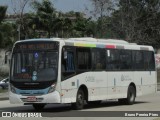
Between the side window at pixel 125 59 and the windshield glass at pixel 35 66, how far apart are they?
5.47 m

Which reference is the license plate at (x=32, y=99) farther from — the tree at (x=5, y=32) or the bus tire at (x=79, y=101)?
the tree at (x=5, y=32)

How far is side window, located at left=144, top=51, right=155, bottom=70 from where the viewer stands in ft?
89.5

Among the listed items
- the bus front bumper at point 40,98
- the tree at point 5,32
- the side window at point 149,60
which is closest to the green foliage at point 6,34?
the tree at point 5,32

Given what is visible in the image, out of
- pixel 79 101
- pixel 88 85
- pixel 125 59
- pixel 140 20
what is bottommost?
pixel 79 101

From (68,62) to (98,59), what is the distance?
8.60 feet

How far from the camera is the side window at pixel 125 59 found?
25.0 metres

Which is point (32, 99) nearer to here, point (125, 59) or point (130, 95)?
point (125, 59)

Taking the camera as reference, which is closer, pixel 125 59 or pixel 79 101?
pixel 79 101

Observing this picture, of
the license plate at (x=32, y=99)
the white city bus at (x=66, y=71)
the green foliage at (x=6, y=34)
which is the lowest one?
the license plate at (x=32, y=99)

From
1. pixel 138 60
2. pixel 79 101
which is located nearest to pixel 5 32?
pixel 138 60

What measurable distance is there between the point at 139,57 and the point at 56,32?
114 ft

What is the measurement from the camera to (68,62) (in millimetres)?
20734

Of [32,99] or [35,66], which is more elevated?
[35,66]

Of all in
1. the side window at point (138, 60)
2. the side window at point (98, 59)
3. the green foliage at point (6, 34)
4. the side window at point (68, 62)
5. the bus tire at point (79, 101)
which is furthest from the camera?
the green foliage at point (6, 34)
